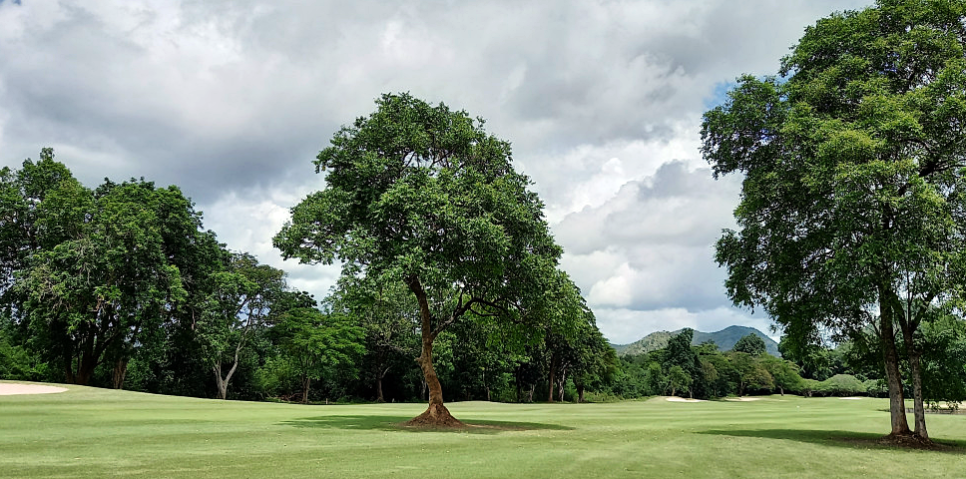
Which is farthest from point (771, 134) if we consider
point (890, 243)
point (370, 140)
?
point (370, 140)

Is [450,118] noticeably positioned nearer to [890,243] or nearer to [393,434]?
[393,434]

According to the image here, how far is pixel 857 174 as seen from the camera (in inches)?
743

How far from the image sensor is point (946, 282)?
1912 cm

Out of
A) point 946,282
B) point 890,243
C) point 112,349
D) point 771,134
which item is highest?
point 771,134

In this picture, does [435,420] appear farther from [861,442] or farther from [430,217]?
[861,442]

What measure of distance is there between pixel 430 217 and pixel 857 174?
48.5 ft

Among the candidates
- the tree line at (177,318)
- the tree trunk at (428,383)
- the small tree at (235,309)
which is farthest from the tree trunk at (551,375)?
the tree trunk at (428,383)

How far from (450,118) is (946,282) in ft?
63.9

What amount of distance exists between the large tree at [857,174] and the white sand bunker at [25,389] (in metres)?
46.4

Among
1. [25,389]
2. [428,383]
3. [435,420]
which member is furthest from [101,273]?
[435,420]

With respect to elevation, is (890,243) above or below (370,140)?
below

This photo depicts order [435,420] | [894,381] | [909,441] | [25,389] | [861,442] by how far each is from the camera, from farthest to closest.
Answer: [25,389] < [435,420] < [894,381] < [861,442] < [909,441]

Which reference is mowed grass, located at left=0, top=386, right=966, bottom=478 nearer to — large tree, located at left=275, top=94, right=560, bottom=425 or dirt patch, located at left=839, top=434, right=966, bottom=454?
dirt patch, located at left=839, top=434, right=966, bottom=454

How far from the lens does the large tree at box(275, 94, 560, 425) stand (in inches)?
917
